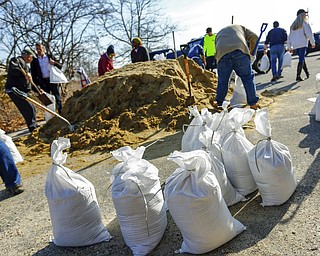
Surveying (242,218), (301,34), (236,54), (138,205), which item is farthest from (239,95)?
(138,205)

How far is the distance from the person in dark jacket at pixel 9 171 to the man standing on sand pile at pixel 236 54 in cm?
319

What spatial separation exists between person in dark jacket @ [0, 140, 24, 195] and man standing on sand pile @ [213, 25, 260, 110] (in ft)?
10.5

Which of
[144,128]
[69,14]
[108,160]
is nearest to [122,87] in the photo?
[144,128]

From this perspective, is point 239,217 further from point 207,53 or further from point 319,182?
point 207,53

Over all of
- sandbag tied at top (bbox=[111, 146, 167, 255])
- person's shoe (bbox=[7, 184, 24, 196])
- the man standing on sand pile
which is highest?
the man standing on sand pile

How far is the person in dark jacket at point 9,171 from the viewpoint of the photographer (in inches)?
136

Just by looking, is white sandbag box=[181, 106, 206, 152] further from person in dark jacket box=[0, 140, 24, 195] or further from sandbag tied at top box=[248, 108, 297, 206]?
person in dark jacket box=[0, 140, 24, 195]

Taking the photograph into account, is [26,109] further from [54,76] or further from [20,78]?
[54,76]

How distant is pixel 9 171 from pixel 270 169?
273 cm

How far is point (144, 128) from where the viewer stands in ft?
17.9

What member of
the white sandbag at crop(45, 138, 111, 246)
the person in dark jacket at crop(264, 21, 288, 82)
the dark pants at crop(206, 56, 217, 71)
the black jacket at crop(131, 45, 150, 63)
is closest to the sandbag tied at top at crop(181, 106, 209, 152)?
the white sandbag at crop(45, 138, 111, 246)

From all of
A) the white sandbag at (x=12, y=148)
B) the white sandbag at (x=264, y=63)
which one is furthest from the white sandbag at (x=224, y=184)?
the white sandbag at (x=264, y=63)

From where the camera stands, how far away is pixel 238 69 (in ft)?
15.9

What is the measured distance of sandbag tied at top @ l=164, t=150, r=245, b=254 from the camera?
6.47 ft
